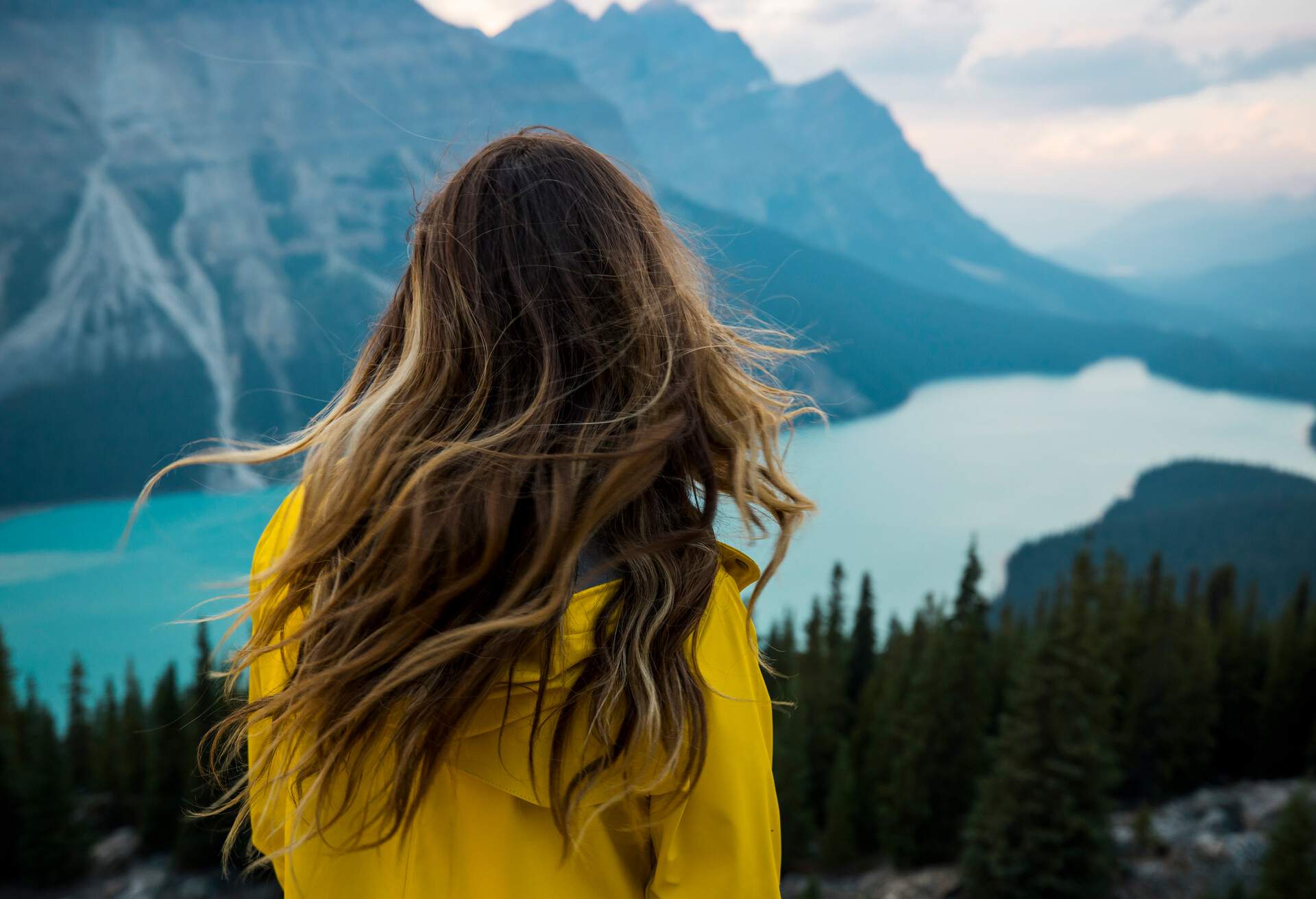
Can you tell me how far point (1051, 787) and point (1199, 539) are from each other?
7529 cm

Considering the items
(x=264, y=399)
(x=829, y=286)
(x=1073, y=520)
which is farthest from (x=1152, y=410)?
(x=264, y=399)

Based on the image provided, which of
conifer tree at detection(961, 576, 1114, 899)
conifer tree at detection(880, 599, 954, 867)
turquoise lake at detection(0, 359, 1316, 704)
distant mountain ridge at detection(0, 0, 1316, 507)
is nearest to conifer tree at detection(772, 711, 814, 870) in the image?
conifer tree at detection(880, 599, 954, 867)

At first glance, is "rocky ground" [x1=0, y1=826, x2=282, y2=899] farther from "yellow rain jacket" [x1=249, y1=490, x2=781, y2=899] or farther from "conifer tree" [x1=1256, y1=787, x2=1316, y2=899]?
"yellow rain jacket" [x1=249, y1=490, x2=781, y2=899]

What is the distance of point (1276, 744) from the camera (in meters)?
34.4

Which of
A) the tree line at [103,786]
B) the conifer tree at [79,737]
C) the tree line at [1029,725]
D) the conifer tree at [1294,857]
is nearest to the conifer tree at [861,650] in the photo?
the tree line at [1029,725]

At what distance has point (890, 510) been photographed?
7906 centimetres

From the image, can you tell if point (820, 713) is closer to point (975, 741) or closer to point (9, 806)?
point (975, 741)

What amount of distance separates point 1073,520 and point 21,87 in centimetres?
13557

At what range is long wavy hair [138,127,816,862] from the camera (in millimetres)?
1254

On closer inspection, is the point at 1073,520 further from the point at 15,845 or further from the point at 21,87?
the point at 21,87

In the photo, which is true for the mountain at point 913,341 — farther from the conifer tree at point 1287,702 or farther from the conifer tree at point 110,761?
the conifer tree at point 110,761

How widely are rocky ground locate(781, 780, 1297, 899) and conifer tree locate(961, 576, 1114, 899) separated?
5374 mm

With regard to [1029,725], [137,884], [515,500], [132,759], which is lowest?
[137,884]

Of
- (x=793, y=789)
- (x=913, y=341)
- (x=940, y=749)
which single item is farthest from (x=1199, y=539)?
(x=913, y=341)
